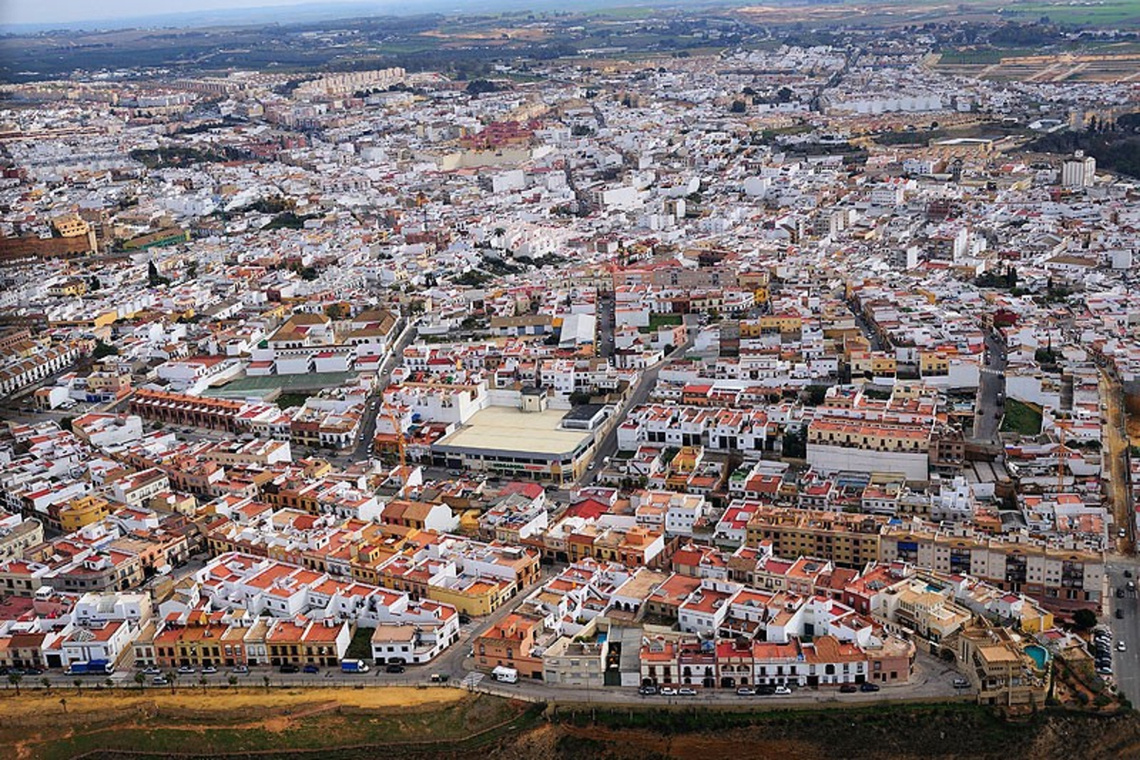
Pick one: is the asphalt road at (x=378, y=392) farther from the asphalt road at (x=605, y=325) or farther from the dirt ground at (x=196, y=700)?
the dirt ground at (x=196, y=700)

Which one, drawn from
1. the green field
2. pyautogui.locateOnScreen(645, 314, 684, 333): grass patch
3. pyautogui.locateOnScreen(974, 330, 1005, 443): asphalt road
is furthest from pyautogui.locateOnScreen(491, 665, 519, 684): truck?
the green field

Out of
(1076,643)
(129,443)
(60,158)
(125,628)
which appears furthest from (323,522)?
(60,158)

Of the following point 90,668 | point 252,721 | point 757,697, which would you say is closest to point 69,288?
point 90,668

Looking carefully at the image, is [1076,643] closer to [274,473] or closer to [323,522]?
[323,522]

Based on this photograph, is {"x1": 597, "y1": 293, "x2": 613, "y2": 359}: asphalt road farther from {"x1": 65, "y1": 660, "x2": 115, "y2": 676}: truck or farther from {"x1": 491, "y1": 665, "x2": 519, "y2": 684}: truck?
{"x1": 65, "y1": 660, "x2": 115, "y2": 676}: truck

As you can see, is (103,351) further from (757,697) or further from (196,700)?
(757,697)

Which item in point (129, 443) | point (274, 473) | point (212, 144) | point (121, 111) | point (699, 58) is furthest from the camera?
point (699, 58)

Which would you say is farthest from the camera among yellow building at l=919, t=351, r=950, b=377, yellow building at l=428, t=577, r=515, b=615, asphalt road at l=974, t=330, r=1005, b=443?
yellow building at l=919, t=351, r=950, b=377
